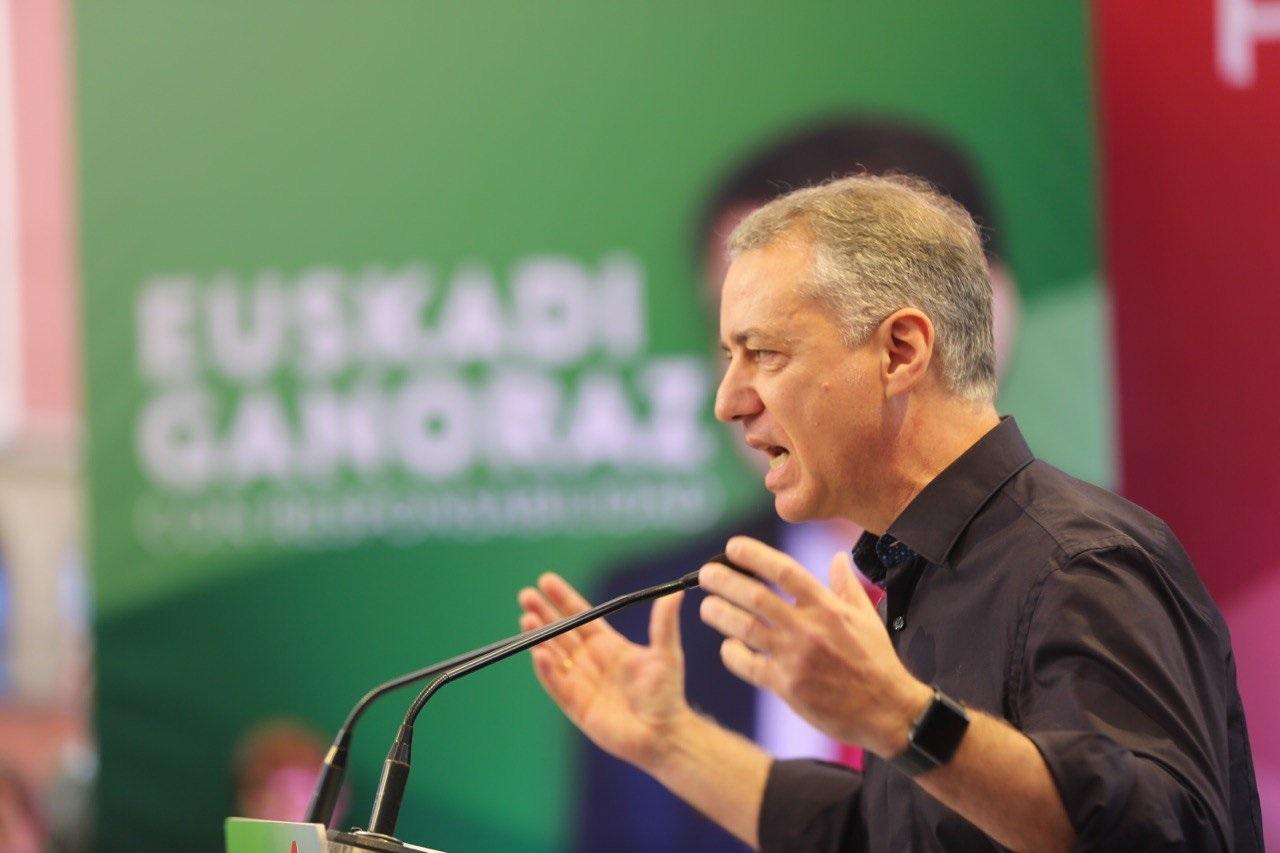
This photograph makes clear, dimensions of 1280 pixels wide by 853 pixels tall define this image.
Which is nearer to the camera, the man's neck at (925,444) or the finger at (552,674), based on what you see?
the man's neck at (925,444)

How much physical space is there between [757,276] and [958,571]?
0.44 m

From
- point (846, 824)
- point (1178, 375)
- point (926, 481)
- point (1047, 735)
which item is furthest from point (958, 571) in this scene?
point (1178, 375)

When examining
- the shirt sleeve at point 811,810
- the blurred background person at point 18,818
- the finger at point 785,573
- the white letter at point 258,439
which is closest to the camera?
the finger at point 785,573

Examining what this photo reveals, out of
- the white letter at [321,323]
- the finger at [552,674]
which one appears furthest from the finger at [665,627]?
the white letter at [321,323]

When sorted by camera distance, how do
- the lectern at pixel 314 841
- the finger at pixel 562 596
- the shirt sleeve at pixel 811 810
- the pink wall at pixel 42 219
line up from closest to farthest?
the lectern at pixel 314 841 → the shirt sleeve at pixel 811 810 → the finger at pixel 562 596 → the pink wall at pixel 42 219

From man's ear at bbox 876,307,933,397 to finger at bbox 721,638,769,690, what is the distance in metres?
0.55

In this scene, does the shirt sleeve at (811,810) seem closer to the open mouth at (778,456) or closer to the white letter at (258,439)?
the open mouth at (778,456)

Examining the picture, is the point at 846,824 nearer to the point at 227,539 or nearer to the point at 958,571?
the point at 958,571

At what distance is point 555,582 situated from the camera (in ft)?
6.53

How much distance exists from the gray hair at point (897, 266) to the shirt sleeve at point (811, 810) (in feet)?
1.90

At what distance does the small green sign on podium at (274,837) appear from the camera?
131 centimetres

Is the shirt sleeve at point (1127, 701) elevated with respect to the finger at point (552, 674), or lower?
elevated

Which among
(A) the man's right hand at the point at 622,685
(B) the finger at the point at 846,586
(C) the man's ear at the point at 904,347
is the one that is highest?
(C) the man's ear at the point at 904,347

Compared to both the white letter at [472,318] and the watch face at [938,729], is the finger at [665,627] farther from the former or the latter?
the white letter at [472,318]
